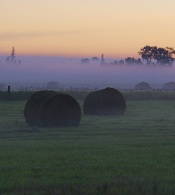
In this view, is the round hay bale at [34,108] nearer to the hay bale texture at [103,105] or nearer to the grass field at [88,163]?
the grass field at [88,163]

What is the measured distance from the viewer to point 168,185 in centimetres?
1155

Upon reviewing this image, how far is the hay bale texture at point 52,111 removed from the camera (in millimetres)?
29562

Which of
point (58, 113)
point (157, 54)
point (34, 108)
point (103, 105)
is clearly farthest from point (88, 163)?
point (157, 54)

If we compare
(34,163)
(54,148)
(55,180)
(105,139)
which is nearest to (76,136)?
(105,139)

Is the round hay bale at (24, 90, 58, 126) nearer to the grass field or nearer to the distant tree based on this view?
the grass field

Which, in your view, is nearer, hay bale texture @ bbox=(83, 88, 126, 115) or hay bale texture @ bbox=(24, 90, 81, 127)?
hay bale texture @ bbox=(24, 90, 81, 127)

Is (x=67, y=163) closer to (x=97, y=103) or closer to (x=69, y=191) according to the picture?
(x=69, y=191)

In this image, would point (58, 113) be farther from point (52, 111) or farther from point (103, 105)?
point (103, 105)

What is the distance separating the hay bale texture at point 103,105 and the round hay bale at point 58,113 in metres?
9.06

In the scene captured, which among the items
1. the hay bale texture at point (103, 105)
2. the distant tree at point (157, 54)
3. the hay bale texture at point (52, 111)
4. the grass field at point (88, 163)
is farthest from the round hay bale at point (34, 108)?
the distant tree at point (157, 54)

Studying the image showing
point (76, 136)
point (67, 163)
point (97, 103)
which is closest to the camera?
point (67, 163)

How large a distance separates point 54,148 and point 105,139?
3.46 metres

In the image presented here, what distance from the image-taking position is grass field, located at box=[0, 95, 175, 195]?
37.0 ft

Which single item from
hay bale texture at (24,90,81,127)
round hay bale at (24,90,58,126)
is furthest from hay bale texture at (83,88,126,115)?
round hay bale at (24,90,58,126)
